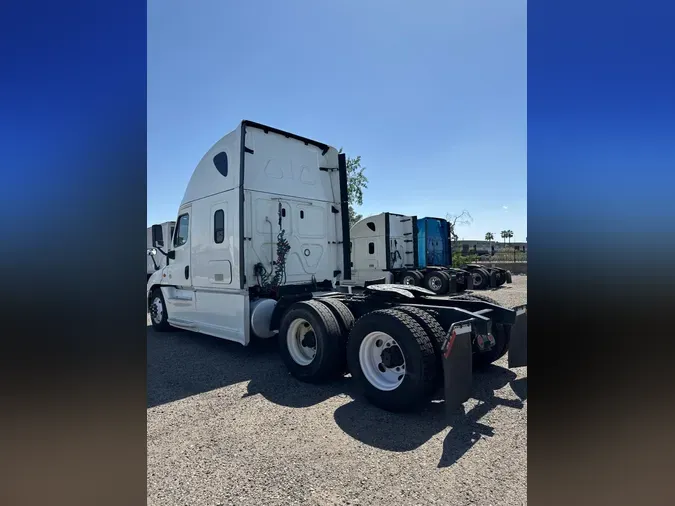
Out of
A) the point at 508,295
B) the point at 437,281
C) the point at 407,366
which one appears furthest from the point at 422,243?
the point at 407,366

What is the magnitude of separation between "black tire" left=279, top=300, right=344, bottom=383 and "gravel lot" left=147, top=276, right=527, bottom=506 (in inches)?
6.4

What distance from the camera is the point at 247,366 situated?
224 inches

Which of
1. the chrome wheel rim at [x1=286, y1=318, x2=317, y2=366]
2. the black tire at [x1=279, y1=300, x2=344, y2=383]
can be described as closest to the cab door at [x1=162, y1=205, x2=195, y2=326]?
the chrome wheel rim at [x1=286, y1=318, x2=317, y2=366]

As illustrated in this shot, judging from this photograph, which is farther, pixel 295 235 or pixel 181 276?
pixel 181 276

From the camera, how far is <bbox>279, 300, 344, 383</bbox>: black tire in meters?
4.68

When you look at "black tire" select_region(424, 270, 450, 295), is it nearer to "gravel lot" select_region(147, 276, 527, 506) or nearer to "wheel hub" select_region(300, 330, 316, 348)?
"gravel lot" select_region(147, 276, 527, 506)

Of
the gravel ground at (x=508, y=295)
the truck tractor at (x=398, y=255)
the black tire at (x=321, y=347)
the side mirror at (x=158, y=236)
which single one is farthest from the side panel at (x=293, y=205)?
the truck tractor at (x=398, y=255)

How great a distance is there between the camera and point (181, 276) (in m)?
7.49

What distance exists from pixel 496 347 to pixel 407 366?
6.24 feet

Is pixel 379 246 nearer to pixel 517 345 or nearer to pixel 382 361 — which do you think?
pixel 517 345

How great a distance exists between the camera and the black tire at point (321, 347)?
15.4 ft

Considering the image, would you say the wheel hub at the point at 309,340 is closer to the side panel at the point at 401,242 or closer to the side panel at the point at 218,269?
the side panel at the point at 218,269

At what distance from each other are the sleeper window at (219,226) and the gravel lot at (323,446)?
8.04ft
